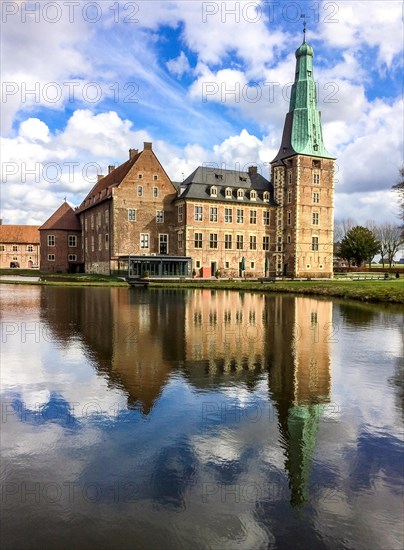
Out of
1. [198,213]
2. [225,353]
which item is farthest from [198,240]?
[225,353]

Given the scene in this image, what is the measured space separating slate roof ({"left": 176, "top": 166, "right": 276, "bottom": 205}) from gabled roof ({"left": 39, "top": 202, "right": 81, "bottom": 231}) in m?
22.4

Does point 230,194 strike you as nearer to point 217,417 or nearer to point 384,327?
point 384,327

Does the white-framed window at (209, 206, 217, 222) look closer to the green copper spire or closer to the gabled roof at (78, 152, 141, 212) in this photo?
the gabled roof at (78, 152, 141, 212)

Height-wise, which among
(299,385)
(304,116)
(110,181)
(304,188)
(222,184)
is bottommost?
(299,385)

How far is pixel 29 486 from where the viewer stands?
5.64 m

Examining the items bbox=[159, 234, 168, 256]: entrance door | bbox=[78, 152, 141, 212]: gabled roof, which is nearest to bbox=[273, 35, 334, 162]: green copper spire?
bbox=[159, 234, 168, 256]: entrance door

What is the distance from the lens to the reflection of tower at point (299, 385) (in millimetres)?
6387

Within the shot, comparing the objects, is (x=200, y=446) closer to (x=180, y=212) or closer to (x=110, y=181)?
(x=180, y=212)

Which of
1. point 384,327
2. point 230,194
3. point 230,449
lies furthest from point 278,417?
point 230,194

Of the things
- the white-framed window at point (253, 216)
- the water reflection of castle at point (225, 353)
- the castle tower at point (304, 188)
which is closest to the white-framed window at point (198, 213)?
the white-framed window at point (253, 216)

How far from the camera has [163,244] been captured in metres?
63.2

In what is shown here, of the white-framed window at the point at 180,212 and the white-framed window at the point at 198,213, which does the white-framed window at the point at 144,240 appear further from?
the white-framed window at the point at 198,213

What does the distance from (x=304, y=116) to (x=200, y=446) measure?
67.6 metres

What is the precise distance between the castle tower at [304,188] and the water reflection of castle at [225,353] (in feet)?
142
